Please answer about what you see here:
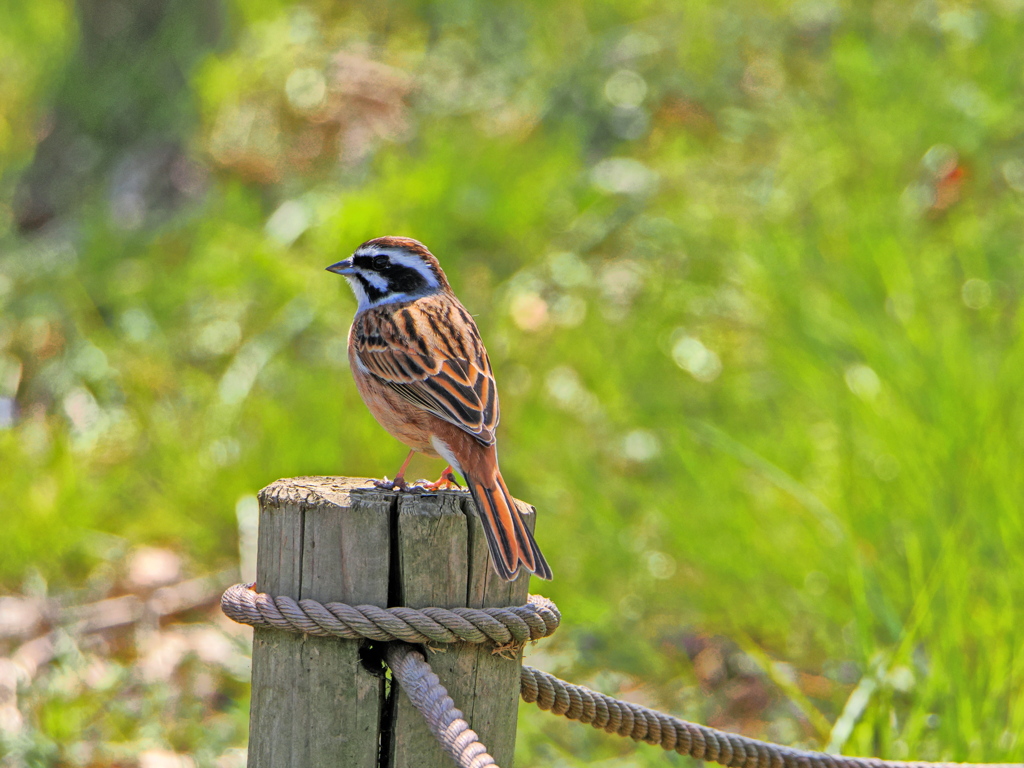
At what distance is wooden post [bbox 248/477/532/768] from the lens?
2176mm

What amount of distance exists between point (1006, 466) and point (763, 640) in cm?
120

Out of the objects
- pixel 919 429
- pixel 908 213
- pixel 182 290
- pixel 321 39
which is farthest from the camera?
pixel 321 39

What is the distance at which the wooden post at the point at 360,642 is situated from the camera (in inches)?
85.7

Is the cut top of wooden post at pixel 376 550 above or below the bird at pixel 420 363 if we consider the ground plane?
below

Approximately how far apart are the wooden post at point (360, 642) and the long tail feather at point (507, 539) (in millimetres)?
36

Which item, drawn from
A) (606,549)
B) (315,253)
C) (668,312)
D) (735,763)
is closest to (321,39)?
(315,253)

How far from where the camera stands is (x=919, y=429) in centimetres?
449

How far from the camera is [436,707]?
2.08 meters

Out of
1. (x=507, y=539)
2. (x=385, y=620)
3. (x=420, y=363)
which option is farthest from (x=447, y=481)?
(x=385, y=620)

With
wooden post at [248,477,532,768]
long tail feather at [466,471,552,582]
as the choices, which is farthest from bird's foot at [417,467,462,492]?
wooden post at [248,477,532,768]

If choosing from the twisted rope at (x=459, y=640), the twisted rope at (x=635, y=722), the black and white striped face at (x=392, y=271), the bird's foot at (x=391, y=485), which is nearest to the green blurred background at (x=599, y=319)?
the twisted rope at (x=635, y=722)

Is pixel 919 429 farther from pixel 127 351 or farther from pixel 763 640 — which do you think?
pixel 127 351

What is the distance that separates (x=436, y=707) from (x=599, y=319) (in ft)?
17.0

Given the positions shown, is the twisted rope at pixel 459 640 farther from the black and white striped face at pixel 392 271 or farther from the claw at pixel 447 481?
the black and white striped face at pixel 392 271
